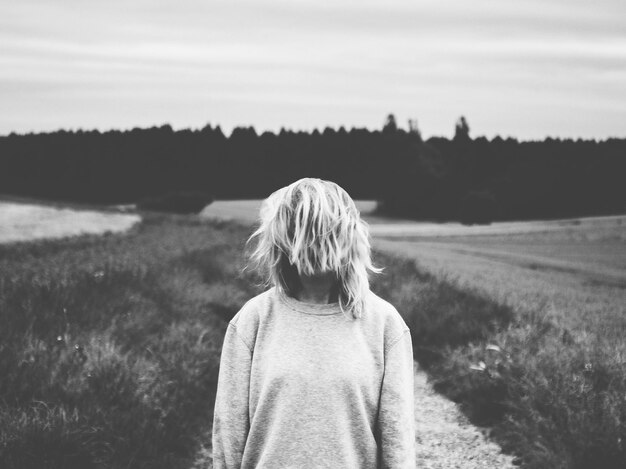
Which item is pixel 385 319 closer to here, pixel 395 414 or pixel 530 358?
pixel 395 414

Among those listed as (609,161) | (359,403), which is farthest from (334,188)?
(609,161)

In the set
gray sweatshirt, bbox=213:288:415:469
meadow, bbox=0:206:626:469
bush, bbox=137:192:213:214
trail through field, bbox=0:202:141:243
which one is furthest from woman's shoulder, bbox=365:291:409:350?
bush, bbox=137:192:213:214

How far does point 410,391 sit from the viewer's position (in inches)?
80.8

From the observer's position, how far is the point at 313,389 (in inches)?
75.6

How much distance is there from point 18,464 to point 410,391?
265cm

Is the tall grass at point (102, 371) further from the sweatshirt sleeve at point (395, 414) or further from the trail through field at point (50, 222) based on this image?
the trail through field at point (50, 222)

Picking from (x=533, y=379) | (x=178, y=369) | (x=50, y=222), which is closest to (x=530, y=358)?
(x=533, y=379)

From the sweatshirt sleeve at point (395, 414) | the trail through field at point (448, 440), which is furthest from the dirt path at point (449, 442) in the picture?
the sweatshirt sleeve at point (395, 414)

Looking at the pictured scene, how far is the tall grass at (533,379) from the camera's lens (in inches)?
171

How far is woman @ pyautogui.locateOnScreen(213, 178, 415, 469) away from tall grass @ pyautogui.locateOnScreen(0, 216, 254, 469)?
2200 millimetres

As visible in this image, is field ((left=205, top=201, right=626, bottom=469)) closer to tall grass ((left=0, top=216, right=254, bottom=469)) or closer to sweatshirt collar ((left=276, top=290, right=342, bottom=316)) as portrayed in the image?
tall grass ((left=0, top=216, right=254, bottom=469))

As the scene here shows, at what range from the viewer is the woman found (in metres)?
1.93

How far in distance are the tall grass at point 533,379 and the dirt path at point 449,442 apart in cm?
14

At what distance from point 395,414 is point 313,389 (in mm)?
306
